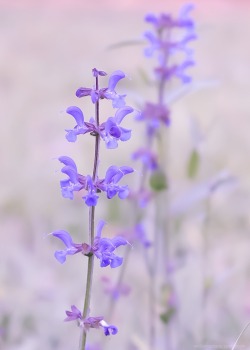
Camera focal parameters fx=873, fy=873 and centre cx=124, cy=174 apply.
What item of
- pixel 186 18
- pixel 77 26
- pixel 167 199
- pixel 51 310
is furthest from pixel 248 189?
pixel 77 26

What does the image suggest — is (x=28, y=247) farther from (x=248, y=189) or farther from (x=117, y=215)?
(x=248, y=189)

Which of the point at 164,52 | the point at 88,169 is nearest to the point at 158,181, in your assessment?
the point at 164,52

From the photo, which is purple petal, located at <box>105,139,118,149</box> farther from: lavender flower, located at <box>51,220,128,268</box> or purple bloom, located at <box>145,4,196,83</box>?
purple bloom, located at <box>145,4,196,83</box>

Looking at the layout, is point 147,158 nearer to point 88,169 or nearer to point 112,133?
point 112,133

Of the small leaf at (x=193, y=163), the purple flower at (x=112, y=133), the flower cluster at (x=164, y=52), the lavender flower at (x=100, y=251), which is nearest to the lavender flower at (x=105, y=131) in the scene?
the purple flower at (x=112, y=133)

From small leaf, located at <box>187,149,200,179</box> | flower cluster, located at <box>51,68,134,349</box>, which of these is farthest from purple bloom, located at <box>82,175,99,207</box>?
small leaf, located at <box>187,149,200,179</box>
